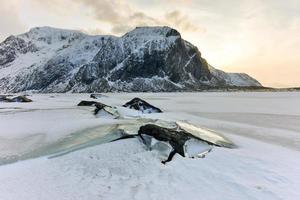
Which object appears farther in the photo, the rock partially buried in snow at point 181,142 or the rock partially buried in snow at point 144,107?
the rock partially buried in snow at point 144,107

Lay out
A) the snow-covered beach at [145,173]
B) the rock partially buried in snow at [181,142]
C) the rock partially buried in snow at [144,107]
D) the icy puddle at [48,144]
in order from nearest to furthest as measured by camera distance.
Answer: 1. the snow-covered beach at [145,173]
2. the rock partially buried in snow at [181,142]
3. the icy puddle at [48,144]
4. the rock partially buried in snow at [144,107]

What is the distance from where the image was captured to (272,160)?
12.3m

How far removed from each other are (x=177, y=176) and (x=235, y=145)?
5.55 m

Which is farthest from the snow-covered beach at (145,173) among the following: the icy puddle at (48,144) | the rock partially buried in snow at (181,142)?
the rock partially buried in snow at (181,142)

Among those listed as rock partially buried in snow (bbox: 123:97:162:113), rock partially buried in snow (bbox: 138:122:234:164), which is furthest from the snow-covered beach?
rock partially buried in snow (bbox: 123:97:162:113)

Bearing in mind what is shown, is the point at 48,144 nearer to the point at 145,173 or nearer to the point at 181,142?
the point at 181,142

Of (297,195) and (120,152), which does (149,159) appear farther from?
(297,195)

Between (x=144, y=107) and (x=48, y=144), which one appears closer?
(x=48, y=144)

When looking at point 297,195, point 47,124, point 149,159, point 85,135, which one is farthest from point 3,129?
point 297,195

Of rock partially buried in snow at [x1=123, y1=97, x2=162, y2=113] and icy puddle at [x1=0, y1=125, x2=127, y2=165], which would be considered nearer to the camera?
icy puddle at [x1=0, y1=125, x2=127, y2=165]

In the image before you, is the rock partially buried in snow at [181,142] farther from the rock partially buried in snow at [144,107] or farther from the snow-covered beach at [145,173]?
the rock partially buried in snow at [144,107]

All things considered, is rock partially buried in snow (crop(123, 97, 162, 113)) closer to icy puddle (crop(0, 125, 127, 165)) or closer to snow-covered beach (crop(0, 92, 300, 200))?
icy puddle (crop(0, 125, 127, 165))

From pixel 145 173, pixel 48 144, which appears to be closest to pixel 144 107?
pixel 48 144

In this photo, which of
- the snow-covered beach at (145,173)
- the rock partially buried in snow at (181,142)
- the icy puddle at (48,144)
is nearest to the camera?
Result: the snow-covered beach at (145,173)
